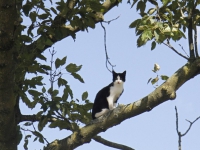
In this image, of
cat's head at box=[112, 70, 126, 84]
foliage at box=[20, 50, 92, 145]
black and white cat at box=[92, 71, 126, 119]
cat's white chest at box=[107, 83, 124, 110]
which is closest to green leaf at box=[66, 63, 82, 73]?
foliage at box=[20, 50, 92, 145]

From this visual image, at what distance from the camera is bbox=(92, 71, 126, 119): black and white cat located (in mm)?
6152

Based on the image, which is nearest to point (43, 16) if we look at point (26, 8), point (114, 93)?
point (26, 8)

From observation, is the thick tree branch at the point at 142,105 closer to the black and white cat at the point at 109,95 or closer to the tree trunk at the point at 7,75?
the tree trunk at the point at 7,75

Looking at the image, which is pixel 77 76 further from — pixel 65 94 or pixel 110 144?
pixel 110 144

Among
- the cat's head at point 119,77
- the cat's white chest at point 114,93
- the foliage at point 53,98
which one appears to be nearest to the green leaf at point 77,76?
the foliage at point 53,98

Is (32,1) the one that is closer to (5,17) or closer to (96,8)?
(96,8)

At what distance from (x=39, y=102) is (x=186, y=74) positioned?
1241 mm

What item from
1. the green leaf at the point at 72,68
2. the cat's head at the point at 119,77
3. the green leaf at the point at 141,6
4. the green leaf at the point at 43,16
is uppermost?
the cat's head at the point at 119,77

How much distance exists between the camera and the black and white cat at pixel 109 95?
20.2 ft

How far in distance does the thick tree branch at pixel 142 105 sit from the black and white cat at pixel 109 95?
99.3 inches

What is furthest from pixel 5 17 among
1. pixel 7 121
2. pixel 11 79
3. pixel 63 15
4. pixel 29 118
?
pixel 29 118

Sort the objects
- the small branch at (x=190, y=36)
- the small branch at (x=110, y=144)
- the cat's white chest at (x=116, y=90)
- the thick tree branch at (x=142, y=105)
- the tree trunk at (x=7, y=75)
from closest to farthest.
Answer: the tree trunk at (x=7, y=75), the thick tree branch at (x=142, y=105), the small branch at (x=190, y=36), the small branch at (x=110, y=144), the cat's white chest at (x=116, y=90)

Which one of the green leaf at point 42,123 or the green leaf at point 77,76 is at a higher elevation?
the green leaf at point 77,76

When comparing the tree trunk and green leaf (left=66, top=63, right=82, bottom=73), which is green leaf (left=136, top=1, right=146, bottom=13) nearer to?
green leaf (left=66, top=63, right=82, bottom=73)
